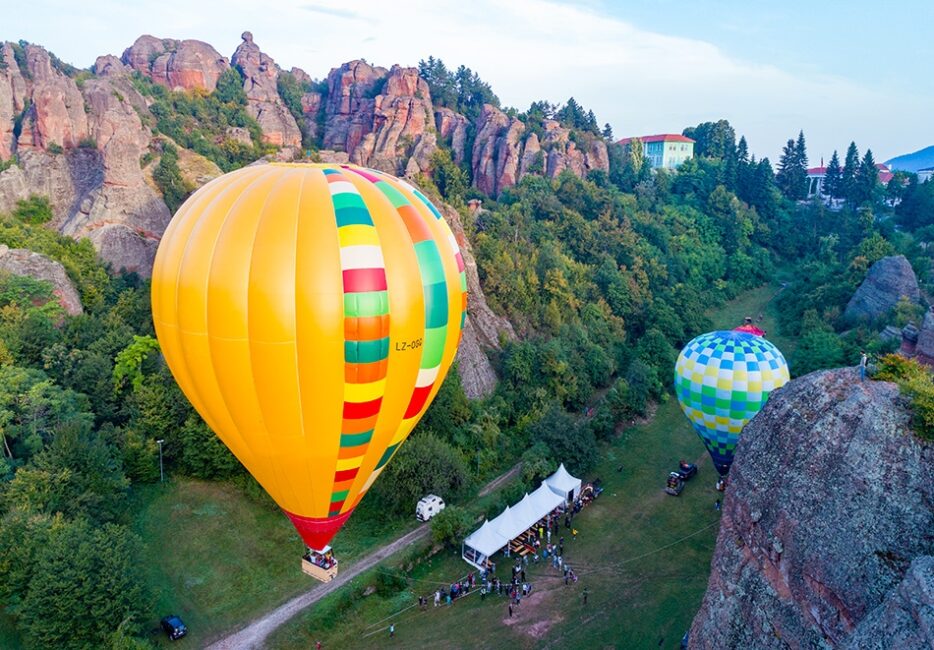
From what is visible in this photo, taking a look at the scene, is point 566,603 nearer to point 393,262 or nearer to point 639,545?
point 639,545

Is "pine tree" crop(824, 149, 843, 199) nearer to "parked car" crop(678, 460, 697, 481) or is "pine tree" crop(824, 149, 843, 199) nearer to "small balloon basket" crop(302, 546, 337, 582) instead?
"parked car" crop(678, 460, 697, 481)

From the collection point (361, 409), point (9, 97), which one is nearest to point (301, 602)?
point (361, 409)

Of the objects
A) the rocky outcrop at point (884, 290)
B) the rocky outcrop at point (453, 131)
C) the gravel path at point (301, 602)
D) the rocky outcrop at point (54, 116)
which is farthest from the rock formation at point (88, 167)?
the rocky outcrop at point (884, 290)

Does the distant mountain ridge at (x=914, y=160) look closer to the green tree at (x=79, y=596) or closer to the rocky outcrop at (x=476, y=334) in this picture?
the rocky outcrop at (x=476, y=334)

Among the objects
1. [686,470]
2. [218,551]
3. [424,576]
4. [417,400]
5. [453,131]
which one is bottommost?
[424,576]

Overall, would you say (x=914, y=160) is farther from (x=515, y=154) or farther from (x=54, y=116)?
(x=54, y=116)

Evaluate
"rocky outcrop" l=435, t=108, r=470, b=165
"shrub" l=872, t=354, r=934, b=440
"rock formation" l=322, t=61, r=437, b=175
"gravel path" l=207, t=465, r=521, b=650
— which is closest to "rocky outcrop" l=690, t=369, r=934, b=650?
"shrub" l=872, t=354, r=934, b=440
